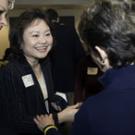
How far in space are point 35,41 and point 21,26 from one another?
0.12 meters

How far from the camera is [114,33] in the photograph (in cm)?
119

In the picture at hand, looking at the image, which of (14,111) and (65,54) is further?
(65,54)

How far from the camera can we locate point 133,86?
43.9 inches

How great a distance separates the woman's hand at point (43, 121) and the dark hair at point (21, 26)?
445mm

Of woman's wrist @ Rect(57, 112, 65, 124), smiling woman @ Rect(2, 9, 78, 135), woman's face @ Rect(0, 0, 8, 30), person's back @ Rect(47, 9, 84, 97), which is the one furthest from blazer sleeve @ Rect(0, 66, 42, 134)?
person's back @ Rect(47, 9, 84, 97)

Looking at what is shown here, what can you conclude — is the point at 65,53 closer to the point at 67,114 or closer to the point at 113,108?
the point at 67,114

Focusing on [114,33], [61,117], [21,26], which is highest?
[114,33]

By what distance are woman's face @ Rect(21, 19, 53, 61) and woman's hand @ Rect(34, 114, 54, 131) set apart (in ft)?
1.36

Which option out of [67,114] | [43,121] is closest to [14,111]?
[43,121]

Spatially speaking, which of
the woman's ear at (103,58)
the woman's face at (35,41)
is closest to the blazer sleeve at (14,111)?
the woman's face at (35,41)

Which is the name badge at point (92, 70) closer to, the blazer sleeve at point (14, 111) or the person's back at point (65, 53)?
the person's back at point (65, 53)

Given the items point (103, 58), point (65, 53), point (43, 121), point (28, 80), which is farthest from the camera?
point (65, 53)

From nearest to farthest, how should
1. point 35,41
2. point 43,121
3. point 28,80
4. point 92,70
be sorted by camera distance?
point 43,121 → point 28,80 → point 35,41 → point 92,70

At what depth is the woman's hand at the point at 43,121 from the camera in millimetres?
1795
